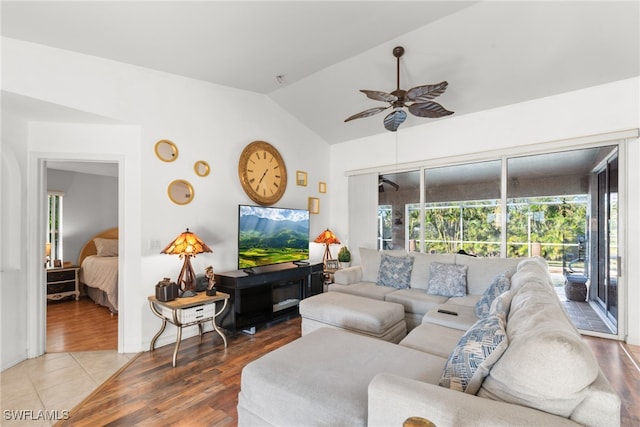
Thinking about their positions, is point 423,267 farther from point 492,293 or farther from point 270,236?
point 270,236

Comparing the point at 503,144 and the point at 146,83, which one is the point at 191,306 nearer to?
the point at 146,83

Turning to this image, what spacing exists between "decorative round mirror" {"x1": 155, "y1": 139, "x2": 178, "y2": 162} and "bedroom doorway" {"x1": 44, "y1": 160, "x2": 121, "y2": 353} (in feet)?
4.70

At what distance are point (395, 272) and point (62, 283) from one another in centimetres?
517

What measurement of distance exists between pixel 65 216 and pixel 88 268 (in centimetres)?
130

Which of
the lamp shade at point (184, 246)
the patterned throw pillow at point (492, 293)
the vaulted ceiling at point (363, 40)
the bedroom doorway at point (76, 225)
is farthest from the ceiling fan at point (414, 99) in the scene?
the bedroom doorway at point (76, 225)

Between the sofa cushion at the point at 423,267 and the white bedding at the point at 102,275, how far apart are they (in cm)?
398

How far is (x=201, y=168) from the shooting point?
139 inches

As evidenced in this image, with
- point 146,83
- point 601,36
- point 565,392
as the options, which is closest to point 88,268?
point 146,83

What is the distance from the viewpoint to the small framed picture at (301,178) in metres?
4.83

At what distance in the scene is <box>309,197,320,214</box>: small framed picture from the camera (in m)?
5.06

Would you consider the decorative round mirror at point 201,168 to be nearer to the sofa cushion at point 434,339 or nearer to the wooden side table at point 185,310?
the wooden side table at point 185,310

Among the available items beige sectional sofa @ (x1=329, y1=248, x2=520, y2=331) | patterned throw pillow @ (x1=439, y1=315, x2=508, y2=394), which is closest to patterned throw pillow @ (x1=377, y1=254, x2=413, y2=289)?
beige sectional sofa @ (x1=329, y1=248, x2=520, y2=331)

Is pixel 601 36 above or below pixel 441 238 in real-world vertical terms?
above

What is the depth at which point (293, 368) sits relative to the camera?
1618 millimetres
